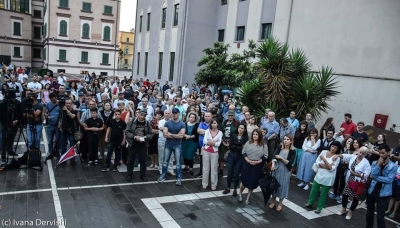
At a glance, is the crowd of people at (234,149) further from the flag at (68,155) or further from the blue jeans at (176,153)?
the flag at (68,155)

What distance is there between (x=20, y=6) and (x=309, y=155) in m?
54.8

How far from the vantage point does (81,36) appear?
44.9 m

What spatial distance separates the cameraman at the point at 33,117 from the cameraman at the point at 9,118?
219 mm

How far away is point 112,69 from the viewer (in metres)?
48.4

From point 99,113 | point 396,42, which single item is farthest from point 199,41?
point 99,113

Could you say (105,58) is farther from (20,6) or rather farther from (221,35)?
(221,35)

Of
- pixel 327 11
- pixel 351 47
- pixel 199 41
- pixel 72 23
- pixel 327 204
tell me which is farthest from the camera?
pixel 72 23

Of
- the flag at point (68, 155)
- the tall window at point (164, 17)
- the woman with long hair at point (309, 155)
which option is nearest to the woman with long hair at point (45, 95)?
the flag at point (68, 155)

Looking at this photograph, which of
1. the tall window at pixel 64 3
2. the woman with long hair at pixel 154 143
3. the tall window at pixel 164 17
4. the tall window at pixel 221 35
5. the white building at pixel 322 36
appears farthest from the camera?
the tall window at pixel 64 3

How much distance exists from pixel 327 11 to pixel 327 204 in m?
10.6

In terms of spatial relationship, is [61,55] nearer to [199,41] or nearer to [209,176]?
[199,41]

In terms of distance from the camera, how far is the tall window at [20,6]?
4741 centimetres

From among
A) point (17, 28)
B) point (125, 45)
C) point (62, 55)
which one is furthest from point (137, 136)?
point (125, 45)

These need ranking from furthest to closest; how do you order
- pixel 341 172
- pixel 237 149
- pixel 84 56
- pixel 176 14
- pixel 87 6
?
pixel 84 56 < pixel 87 6 < pixel 176 14 < pixel 341 172 < pixel 237 149
